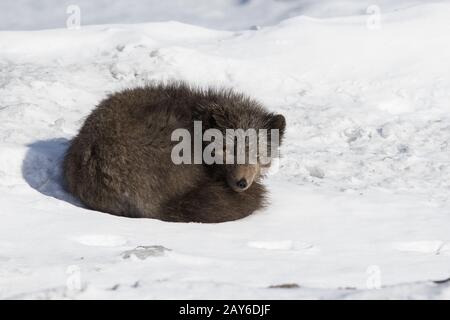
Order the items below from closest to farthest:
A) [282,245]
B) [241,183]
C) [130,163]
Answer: [282,245], [130,163], [241,183]

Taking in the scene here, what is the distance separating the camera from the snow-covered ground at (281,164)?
14.6ft

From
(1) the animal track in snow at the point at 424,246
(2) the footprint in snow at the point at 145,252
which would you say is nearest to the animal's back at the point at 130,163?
(2) the footprint in snow at the point at 145,252

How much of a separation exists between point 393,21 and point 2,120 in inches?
231

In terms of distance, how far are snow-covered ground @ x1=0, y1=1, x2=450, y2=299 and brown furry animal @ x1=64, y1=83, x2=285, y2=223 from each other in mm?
165

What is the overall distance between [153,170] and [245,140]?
820 mm

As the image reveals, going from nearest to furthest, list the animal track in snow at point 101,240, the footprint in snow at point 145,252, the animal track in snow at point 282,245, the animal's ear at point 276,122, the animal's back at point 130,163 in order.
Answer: the footprint in snow at point 145,252 < the animal track in snow at point 101,240 < the animal track in snow at point 282,245 < the animal's back at point 130,163 < the animal's ear at point 276,122

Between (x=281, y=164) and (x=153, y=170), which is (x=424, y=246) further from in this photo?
(x=281, y=164)

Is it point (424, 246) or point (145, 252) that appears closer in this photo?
point (145, 252)

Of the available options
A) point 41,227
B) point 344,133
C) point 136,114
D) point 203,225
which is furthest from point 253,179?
point 344,133

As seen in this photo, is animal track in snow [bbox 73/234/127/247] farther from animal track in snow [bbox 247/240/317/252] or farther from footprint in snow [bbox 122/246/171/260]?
animal track in snow [bbox 247/240/317/252]

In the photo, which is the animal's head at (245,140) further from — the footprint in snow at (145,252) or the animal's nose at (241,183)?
the footprint in snow at (145,252)

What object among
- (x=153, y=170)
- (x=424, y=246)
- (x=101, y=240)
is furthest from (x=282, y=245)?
(x=101, y=240)

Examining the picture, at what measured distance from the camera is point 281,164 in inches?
300
